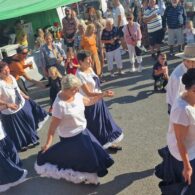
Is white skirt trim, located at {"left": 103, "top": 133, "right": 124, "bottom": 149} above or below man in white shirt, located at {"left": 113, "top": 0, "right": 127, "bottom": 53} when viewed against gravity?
below

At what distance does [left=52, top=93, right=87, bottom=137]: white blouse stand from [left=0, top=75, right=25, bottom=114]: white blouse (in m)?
1.44

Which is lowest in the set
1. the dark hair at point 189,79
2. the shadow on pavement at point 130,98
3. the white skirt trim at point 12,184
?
the shadow on pavement at point 130,98

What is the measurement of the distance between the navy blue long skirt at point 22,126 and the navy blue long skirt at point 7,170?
2.81 feet

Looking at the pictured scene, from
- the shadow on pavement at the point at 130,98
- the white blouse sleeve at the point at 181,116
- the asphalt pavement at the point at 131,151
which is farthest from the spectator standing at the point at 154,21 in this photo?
the white blouse sleeve at the point at 181,116

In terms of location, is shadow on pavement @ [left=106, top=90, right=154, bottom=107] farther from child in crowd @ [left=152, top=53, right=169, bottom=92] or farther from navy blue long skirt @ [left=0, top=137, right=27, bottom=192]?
navy blue long skirt @ [left=0, top=137, right=27, bottom=192]

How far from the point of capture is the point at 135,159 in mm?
5824

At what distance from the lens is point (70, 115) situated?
4820 millimetres

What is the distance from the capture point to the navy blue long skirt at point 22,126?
6355 mm

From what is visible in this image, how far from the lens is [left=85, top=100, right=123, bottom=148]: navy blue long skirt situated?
582 cm

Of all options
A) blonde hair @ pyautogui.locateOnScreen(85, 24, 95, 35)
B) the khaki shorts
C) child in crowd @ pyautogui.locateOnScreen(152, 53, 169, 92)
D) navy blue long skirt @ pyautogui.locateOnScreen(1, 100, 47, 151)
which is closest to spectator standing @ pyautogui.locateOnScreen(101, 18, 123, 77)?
blonde hair @ pyautogui.locateOnScreen(85, 24, 95, 35)

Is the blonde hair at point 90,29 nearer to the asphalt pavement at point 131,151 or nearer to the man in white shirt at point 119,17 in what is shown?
the asphalt pavement at point 131,151

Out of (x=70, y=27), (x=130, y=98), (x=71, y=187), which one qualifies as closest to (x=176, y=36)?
(x=70, y=27)

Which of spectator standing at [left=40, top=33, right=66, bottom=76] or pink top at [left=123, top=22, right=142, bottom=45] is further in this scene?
pink top at [left=123, top=22, right=142, bottom=45]

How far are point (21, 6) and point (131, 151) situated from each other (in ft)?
20.3
